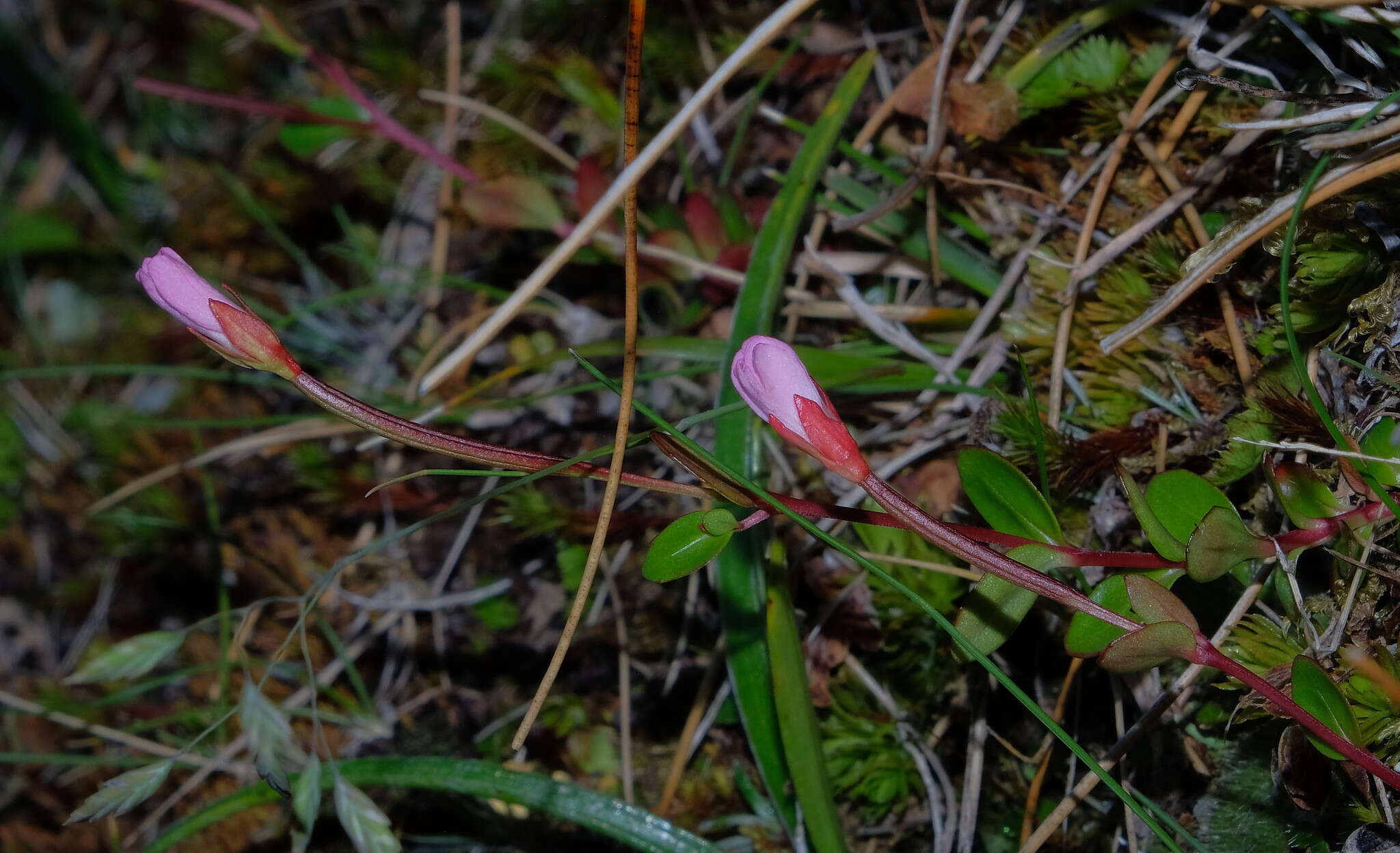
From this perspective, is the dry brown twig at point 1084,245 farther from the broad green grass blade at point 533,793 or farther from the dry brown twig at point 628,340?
the broad green grass blade at point 533,793

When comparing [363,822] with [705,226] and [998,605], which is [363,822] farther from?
[705,226]

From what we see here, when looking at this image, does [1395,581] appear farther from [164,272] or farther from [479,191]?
[479,191]

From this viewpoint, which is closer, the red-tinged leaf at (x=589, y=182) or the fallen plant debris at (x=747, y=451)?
the fallen plant debris at (x=747, y=451)

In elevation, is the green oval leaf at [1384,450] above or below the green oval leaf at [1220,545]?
above

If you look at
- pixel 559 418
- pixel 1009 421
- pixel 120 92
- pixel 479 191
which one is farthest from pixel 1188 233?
pixel 120 92

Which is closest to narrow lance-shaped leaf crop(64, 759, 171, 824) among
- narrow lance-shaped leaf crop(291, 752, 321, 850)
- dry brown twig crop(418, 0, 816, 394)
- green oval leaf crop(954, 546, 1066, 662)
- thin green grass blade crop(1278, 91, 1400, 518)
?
narrow lance-shaped leaf crop(291, 752, 321, 850)

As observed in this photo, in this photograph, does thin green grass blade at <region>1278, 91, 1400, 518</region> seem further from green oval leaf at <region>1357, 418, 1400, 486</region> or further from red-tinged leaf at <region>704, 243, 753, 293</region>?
red-tinged leaf at <region>704, 243, 753, 293</region>

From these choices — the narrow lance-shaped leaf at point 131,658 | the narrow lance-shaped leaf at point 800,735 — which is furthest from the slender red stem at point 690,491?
the narrow lance-shaped leaf at point 131,658
